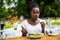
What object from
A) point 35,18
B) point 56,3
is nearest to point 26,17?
point 35,18

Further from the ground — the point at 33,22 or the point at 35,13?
the point at 35,13

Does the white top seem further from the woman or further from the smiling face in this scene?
the smiling face

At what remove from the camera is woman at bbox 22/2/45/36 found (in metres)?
1.68

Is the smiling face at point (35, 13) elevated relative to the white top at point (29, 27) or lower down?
elevated

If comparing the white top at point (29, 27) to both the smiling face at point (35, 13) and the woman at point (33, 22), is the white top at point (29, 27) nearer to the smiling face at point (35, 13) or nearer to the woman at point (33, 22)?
the woman at point (33, 22)

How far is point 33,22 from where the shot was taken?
5.65 ft

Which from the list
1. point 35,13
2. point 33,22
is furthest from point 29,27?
point 35,13

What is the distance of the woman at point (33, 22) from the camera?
1.68m

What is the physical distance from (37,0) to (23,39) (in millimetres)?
518

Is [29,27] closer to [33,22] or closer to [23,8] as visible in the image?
[33,22]

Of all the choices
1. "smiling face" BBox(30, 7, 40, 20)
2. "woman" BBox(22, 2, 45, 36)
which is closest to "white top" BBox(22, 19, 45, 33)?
"woman" BBox(22, 2, 45, 36)

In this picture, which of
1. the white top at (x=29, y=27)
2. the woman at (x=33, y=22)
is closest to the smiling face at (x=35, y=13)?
the woman at (x=33, y=22)

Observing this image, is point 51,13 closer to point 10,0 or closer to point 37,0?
point 37,0

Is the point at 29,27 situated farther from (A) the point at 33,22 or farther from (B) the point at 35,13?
(B) the point at 35,13
